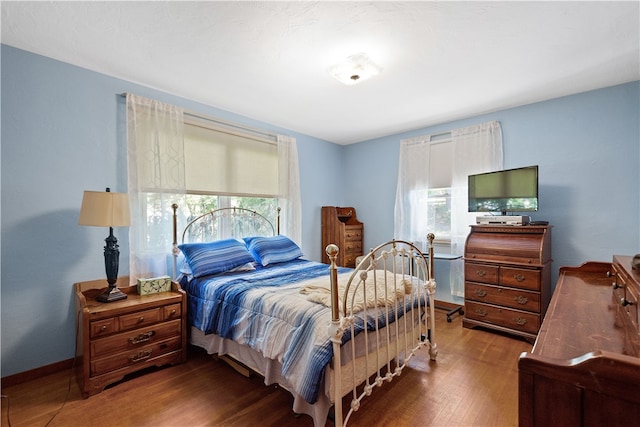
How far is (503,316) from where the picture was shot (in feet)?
9.40

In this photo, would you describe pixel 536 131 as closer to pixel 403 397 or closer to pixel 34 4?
pixel 403 397

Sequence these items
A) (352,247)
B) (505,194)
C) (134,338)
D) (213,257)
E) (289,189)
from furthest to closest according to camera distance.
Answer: (352,247) < (289,189) < (505,194) < (213,257) < (134,338)

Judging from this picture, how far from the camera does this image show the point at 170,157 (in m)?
2.82

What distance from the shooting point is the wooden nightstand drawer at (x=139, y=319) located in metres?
2.12

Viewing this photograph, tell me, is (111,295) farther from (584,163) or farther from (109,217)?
(584,163)

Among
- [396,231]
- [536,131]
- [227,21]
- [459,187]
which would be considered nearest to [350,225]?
→ [396,231]

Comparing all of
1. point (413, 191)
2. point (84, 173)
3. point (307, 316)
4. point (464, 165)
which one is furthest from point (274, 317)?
point (464, 165)

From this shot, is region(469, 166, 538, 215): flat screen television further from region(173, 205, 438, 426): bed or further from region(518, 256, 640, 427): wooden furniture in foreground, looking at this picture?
region(518, 256, 640, 427): wooden furniture in foreground

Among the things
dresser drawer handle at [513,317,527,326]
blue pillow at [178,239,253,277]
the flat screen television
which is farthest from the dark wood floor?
the flat screen television

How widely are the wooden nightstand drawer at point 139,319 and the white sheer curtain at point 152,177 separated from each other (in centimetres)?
51

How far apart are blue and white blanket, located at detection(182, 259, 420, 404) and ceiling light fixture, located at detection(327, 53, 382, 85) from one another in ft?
5.43

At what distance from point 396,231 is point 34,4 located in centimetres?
397

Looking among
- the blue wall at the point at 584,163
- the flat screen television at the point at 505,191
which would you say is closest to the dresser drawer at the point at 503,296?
the blue wall at the point at 584,163

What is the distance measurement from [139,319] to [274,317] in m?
1.13
